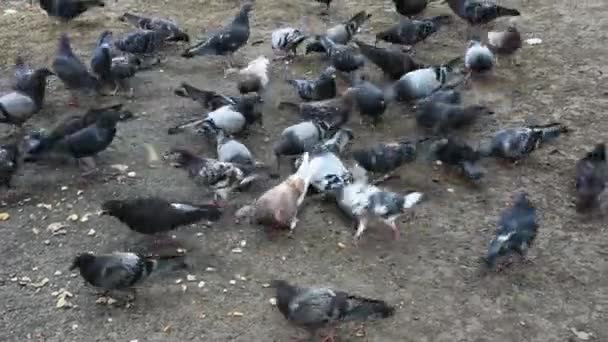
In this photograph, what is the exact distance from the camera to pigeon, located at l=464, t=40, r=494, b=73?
802cm

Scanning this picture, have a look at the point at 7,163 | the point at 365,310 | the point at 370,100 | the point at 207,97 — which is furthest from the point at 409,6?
the point at 365,310

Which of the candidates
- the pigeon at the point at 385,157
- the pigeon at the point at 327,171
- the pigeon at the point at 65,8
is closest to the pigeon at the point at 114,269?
the pigeon at the point at 327,171

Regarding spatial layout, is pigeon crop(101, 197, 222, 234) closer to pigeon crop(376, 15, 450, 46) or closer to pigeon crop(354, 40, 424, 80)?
pigeon crop(354, 40, 424, 80)

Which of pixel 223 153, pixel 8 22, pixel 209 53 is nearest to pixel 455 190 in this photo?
pixel 223 153

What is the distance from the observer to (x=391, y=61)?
7.99 metres

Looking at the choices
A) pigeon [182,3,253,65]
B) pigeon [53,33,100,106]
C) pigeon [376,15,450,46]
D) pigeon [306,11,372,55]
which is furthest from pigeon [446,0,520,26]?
pigeon [53,33,100,106]

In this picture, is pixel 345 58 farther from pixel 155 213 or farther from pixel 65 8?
pixel 65 8

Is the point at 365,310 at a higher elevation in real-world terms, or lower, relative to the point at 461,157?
higher

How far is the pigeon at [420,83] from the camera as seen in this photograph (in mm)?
7539

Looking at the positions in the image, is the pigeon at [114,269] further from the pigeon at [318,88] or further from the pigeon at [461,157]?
the pigeon at [318,88]

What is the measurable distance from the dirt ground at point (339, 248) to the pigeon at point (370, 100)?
0.19 metres

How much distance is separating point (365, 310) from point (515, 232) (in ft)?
4.41

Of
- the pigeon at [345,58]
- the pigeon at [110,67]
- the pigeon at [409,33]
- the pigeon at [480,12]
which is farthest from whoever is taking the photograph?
the pigeon at [480,12]

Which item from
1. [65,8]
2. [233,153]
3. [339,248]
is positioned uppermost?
[233,153]
